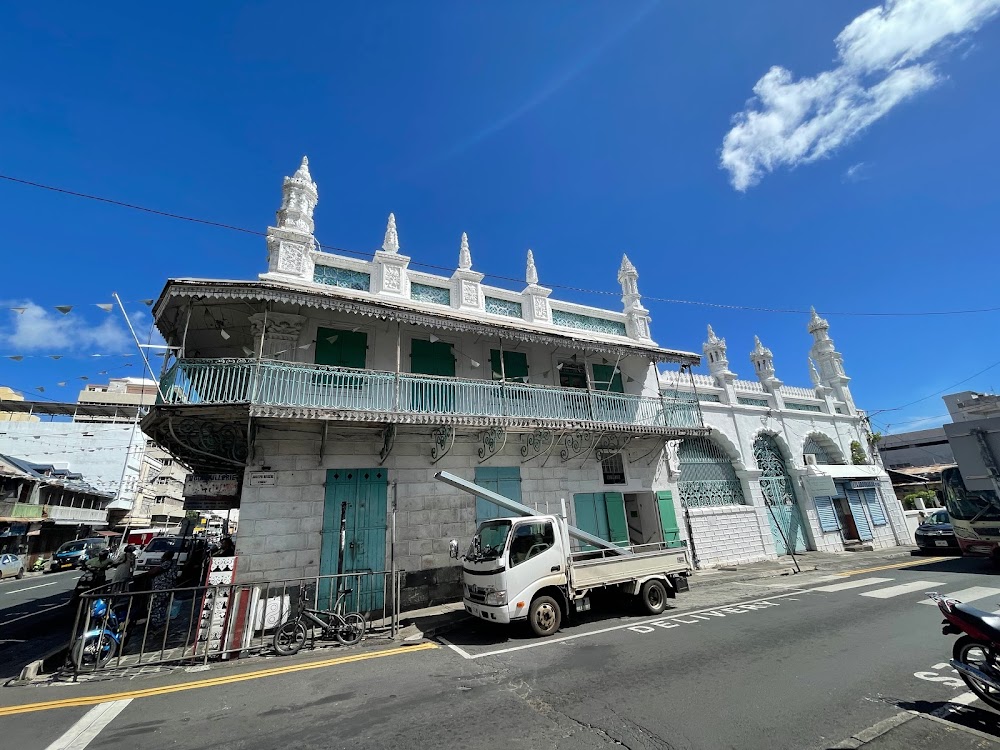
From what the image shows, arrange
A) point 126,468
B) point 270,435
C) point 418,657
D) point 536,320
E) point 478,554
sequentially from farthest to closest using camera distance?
point 126,468
point 536,320
point 270,435
point 478,554
point 418,657

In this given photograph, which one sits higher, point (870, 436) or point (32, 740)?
point (870, 436)

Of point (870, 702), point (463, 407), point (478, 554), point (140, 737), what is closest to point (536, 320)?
point (463, 407)

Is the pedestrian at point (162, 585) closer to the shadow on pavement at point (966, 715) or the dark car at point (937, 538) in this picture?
the shadow on pavement at point (966, 715)

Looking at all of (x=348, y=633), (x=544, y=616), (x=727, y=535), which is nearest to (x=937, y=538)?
(x=727, y=535)

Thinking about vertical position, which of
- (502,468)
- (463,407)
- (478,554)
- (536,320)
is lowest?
(478,554)

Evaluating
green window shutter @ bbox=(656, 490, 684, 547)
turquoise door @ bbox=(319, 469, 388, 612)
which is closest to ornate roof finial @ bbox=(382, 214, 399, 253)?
turquoise door @ bbox=(319, 469, 388, 612)

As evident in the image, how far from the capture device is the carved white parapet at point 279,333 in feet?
35.2

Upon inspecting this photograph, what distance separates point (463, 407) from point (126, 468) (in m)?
46.4

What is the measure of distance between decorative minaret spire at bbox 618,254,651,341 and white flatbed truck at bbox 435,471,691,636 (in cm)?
948

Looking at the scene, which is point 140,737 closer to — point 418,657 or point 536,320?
point 418,657

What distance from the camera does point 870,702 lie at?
452 cm

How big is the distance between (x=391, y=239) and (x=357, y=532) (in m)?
8.82

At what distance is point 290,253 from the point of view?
11891 mm

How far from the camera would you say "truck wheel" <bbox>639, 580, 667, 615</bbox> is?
30.4 ft
